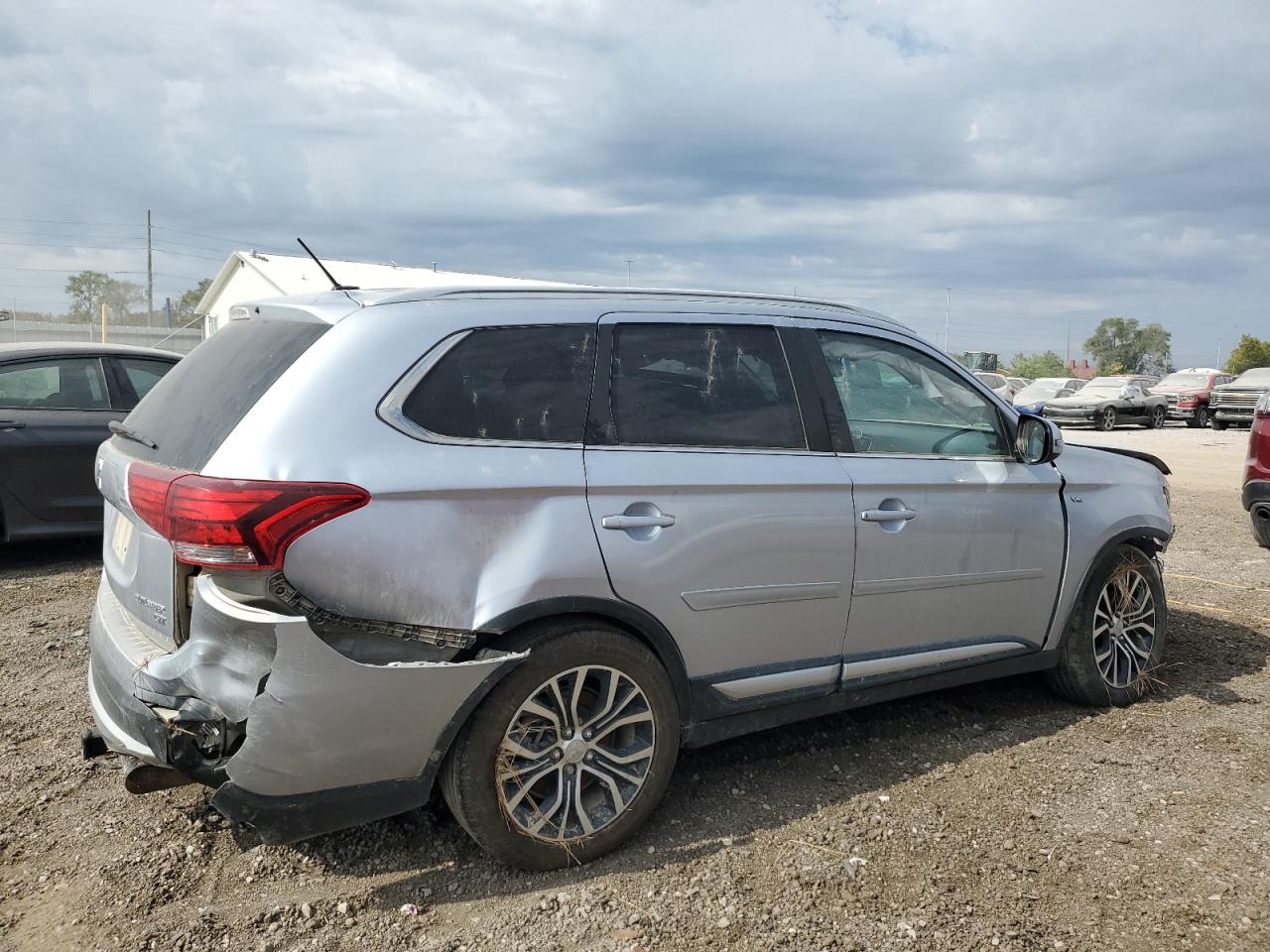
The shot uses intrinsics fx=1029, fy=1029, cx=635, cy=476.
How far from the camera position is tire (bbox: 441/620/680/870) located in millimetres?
3102

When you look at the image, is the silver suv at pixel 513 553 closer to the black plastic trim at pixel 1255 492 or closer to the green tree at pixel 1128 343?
the black plastic trim at pixel 1255 492

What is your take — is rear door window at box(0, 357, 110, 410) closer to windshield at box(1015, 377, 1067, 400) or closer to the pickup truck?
the pickup truck

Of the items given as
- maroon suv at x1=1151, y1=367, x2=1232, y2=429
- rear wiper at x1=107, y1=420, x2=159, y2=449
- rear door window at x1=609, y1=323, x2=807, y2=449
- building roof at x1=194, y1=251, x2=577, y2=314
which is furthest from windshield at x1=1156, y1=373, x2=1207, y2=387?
rear wiper at x1=107, y1=420, x2=159, y2=449

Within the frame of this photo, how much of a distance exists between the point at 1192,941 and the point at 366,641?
2527mm

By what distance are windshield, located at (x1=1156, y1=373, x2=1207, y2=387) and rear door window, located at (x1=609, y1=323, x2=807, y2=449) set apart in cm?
3068

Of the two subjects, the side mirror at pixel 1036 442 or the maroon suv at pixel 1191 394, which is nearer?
the side mirror at pixel 1036 442

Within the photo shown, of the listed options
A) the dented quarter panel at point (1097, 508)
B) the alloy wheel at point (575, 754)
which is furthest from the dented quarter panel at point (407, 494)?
the dented quarter panel at point (1097, 508)

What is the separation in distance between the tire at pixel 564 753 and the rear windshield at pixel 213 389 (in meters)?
1.10

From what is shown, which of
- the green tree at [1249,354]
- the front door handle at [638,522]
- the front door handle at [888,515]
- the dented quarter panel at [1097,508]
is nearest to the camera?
the front door handle at [638,522]

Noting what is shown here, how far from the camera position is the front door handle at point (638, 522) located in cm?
328

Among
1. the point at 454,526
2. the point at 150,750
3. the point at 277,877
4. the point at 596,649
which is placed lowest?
the point at 277,877

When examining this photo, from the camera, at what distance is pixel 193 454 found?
303cm

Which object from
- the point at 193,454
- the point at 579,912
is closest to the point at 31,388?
the point at 193,454

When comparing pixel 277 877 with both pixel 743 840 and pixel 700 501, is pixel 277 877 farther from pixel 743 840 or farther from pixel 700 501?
pixel 700 501
